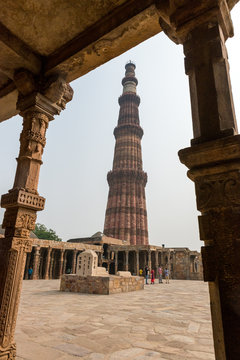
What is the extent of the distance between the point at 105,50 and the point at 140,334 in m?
3.81

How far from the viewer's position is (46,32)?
8.68 ft

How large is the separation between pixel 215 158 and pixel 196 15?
1160 mm

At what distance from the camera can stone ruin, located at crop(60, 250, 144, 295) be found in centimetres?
866

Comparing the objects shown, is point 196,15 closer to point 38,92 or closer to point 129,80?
point 38,92

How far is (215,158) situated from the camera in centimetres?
139

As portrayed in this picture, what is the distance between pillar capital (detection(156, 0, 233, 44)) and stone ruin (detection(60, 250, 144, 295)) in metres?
8.37

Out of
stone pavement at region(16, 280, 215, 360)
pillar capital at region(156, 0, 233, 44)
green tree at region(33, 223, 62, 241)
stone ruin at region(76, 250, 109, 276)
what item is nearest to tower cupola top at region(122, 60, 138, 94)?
green tree at region(33, 223, 62, 241)

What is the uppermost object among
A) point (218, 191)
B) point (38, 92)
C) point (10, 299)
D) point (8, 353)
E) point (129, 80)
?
point (129, 80)

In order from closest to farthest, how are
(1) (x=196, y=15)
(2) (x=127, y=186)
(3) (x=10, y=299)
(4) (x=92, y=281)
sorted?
(1) (x=196, y=15) < (3) (x=10, y=299) < (4) (x=92, y=281) < (2) (x=127, y=186)

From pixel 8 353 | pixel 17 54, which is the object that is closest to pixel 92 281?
pixel 8 353

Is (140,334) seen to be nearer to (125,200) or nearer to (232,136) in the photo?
(232,136)

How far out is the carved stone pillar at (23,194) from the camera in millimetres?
2289

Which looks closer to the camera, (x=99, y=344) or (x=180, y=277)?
(x=99, y=344)

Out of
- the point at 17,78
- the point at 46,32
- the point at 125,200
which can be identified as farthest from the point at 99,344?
the point at 125,200
